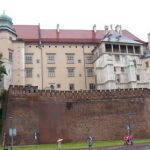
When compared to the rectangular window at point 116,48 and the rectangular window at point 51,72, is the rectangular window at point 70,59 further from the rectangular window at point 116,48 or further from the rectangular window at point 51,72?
the rectangular window at point 116,48

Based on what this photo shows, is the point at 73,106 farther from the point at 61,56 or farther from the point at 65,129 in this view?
the point at 61,56

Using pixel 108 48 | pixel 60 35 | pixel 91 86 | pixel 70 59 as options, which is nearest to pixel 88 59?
pixel 70 59

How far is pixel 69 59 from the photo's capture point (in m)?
76.9

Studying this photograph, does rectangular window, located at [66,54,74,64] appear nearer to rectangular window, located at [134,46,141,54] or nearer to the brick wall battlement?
rectangular window, located at [134,46,141,54]

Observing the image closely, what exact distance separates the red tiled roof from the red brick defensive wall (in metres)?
20.2

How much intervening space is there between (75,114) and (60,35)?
26.1 m

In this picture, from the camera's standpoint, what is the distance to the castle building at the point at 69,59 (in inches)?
2813

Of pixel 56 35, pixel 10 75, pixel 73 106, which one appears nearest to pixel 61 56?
pixel 56 35

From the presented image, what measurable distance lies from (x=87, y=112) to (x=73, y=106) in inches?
85.9

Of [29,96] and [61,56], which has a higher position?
[61,56]

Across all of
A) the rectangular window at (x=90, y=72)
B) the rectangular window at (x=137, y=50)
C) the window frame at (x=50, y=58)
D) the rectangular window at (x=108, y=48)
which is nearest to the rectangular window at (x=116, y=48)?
the rectangular window at (x=108, y=48)

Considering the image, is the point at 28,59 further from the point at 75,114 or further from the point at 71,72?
the point at 75,114

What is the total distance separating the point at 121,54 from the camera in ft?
240

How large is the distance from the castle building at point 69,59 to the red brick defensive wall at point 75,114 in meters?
11.1
